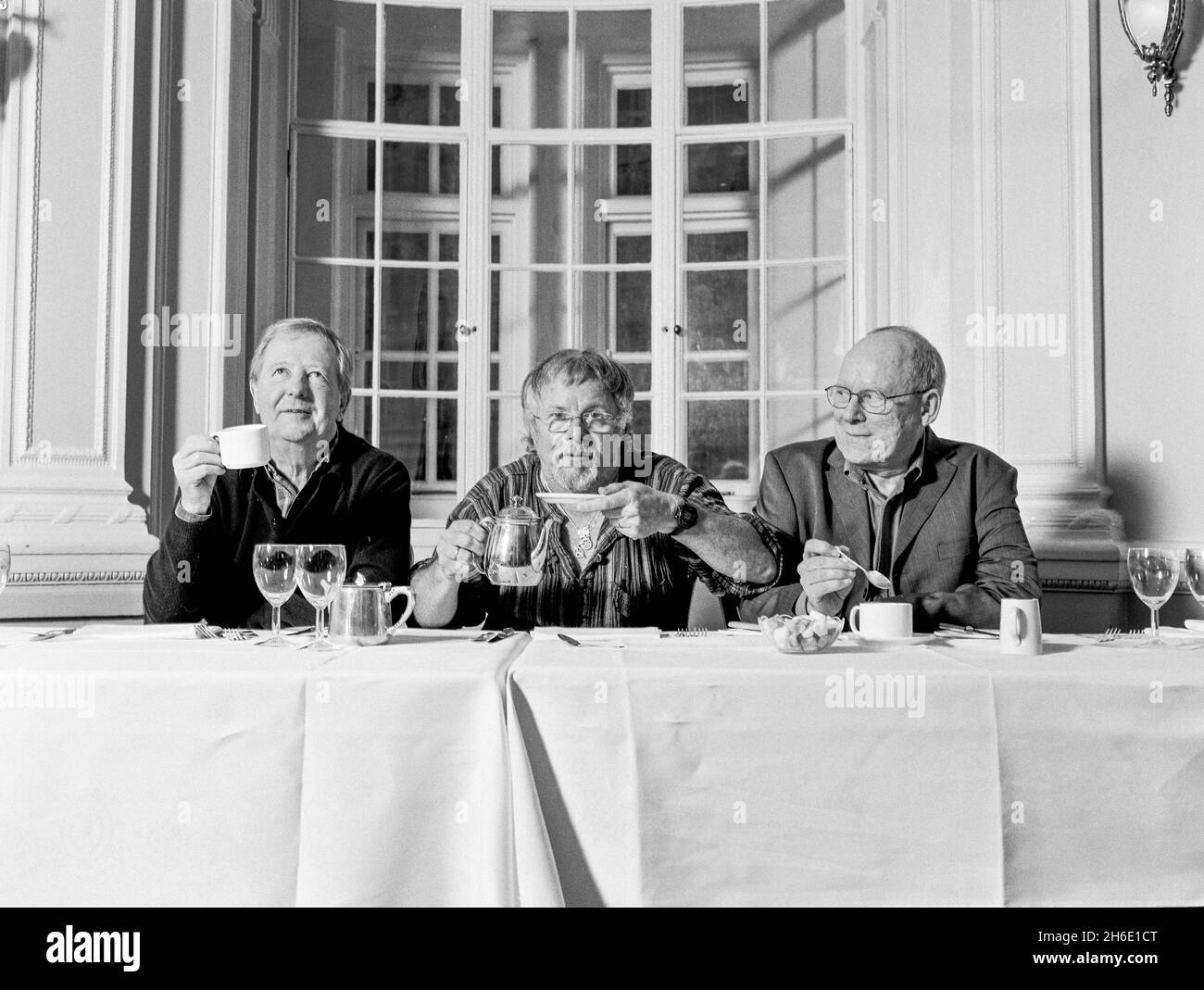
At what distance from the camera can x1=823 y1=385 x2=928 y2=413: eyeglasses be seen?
235 cm

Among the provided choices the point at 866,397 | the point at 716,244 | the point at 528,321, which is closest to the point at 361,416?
the point at 528,321

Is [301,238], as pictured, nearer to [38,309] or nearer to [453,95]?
[453,95]

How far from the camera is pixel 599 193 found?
4113 mm

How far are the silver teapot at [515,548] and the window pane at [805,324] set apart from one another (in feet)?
7.92

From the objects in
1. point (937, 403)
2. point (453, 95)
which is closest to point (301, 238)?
point (453, 95)

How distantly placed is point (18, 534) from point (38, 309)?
62 centimetres

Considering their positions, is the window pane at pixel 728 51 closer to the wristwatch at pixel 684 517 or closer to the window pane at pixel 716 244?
the window pane at pixel 716 244

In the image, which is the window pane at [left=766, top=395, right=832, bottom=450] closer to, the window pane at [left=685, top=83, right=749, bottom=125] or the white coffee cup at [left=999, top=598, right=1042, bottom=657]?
the window pane at [left=685, top=83, right=749, bottom=125]

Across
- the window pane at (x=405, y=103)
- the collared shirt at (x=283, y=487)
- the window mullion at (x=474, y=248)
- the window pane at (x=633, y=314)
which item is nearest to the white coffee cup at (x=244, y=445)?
the collared shirt at (x=283, y=487)

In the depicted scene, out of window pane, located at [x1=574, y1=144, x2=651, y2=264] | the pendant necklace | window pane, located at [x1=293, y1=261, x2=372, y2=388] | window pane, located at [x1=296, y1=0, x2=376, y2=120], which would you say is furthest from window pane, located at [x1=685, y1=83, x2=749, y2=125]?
the pendant necklace

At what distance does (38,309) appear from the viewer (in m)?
3.07

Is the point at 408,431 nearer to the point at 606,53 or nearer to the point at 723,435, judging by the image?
the point at 723,435

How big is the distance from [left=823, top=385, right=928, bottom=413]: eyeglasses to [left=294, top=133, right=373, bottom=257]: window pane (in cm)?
228

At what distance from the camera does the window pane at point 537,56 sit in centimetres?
410
